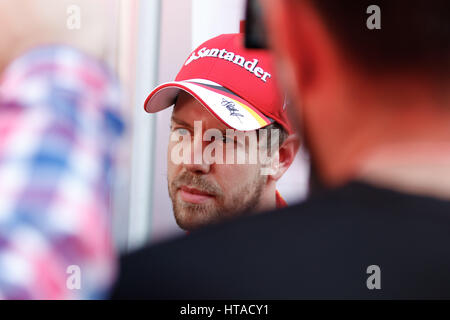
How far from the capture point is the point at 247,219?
0.38m

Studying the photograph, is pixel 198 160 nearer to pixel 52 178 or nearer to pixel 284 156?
pixel 284 156

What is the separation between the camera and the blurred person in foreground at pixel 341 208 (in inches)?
14.4

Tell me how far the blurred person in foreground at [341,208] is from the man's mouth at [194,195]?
2.33ft

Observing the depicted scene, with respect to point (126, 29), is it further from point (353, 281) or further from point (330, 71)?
point (353, 281)

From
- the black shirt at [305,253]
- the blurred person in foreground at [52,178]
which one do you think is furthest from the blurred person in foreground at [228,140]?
the black shirt at [305,253]

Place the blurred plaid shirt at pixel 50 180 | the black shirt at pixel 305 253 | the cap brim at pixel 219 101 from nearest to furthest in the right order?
1. the black shirt at pixel 305 253
2. the blurred plaid shirt at pixel 50 180
3. the cap brim at pixel 219 101

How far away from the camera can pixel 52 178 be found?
2.20ft

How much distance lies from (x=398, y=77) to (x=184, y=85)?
0.70 metres

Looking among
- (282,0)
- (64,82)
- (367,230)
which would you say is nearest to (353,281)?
(367,230)

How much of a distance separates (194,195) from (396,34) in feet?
2.41

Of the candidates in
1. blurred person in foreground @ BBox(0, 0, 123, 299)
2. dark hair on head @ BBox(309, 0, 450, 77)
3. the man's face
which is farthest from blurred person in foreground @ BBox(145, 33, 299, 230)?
dark hair on head @ BBox(309, 0, 450, 77)

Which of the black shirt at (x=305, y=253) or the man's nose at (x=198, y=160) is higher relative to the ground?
the man's nose at (x=198, y=160)

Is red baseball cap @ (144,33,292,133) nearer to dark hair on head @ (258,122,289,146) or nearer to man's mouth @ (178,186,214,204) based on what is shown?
dark hair on head @ (258,122,289,146)

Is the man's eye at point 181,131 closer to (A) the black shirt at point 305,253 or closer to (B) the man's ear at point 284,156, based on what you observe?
(B) the man's ear at point 284,156
